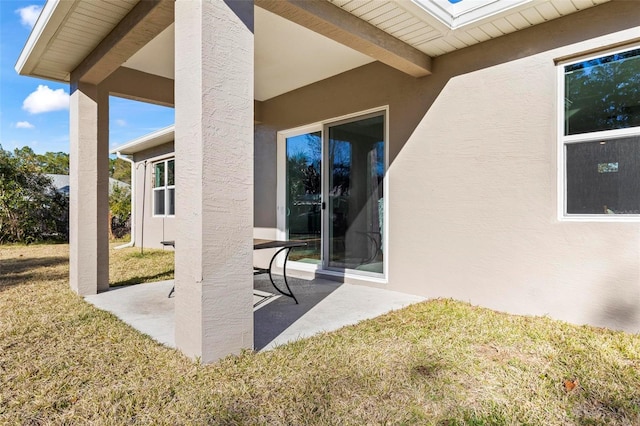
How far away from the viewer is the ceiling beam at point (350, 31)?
2932mm

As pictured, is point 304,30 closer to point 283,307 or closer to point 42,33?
point 42,33

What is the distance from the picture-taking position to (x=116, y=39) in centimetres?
343

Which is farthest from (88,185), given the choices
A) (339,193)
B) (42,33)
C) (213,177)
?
(339,193)

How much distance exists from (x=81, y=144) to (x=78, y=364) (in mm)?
2907

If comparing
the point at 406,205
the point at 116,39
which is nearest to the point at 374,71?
the point at 406,205

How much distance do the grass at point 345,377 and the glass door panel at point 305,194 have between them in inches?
101

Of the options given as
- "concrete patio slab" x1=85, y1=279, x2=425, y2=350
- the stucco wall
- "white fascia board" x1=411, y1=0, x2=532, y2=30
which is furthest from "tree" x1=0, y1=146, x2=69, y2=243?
"white fascia board" x1=411, y1=0, x2=532, y2=30

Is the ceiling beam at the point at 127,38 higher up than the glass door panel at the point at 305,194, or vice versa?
the ceiling beam at the point at 127,38

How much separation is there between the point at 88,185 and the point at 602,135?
5324mm

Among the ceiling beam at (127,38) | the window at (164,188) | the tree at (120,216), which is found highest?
the ceiling beam at (127,38)

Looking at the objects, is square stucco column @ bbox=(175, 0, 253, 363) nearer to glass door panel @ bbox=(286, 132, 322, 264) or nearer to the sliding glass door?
the sliding glass door

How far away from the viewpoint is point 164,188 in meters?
10.1

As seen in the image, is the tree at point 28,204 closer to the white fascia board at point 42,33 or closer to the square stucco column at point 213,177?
the white fascia board at point 42,33

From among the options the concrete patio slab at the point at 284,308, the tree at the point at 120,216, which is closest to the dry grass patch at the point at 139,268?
the concrete patio slab at the point at 284,308
